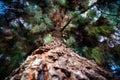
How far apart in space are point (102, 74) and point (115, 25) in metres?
1.87

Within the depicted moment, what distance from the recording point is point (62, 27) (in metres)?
3.57

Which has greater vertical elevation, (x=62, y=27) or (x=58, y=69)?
(x=62, y=27)

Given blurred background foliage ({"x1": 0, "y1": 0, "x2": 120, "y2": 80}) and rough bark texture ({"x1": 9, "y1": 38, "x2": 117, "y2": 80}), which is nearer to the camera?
rough bark texture ({"x1": 9, "y1": 38, "x2": 117, "y2": 80})

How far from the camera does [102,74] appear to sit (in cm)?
186

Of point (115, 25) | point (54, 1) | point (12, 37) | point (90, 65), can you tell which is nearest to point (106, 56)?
point (115, 25)

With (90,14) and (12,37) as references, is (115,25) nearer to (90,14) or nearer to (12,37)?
(90,14)

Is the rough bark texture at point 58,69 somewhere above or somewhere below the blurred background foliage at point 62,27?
below

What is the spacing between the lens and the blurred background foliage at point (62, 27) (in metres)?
3.57

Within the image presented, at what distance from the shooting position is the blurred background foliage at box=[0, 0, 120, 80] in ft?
11.7

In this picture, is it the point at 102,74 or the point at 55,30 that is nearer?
the point at 102,74

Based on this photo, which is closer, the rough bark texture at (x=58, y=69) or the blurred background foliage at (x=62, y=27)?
the rough bark texture at (x=58, y=69)

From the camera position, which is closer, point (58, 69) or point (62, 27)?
point (58, 69)

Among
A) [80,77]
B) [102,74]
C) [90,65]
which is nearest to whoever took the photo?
[80,77]

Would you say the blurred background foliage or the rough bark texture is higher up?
the blurred background foliage
